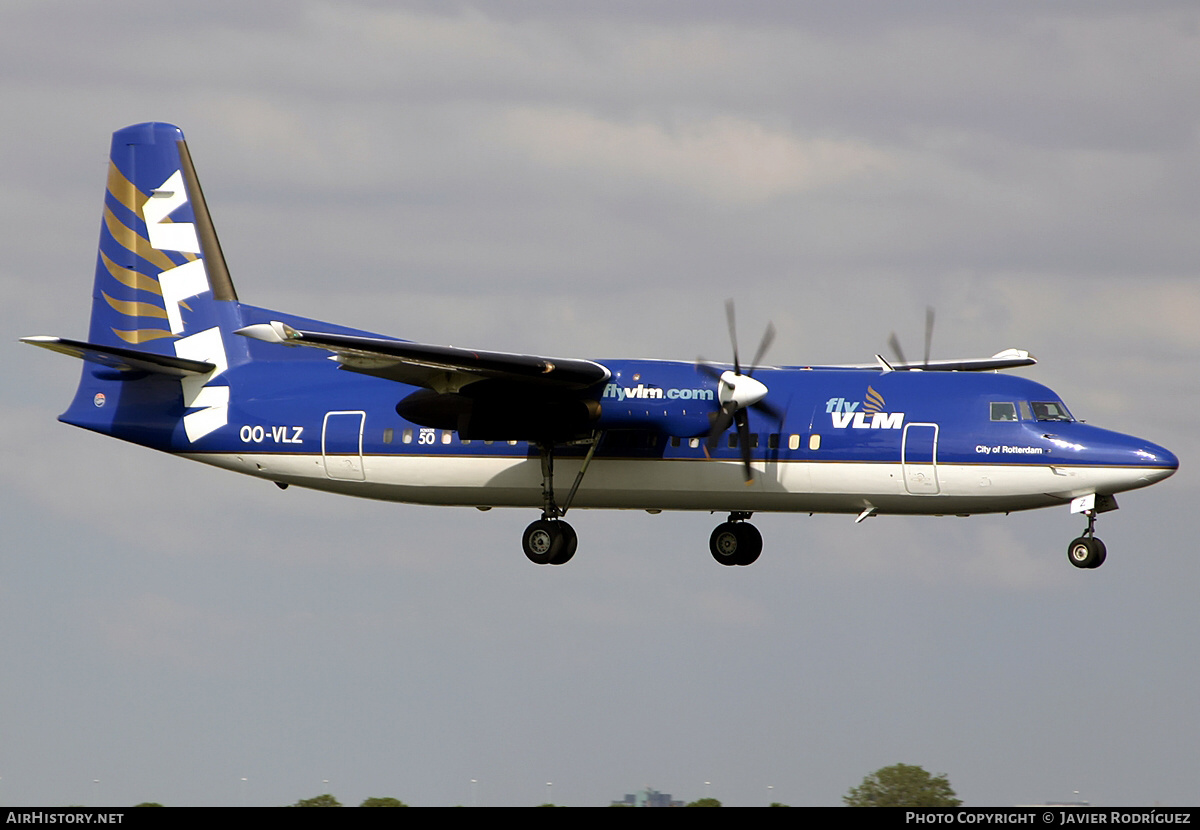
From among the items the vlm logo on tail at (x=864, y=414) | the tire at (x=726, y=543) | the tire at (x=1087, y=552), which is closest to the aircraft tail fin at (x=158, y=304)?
the tire at (x=726, y=543)

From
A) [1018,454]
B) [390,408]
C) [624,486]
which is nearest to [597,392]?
[624,486]

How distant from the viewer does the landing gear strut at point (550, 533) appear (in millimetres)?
26922

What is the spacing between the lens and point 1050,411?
976 inches

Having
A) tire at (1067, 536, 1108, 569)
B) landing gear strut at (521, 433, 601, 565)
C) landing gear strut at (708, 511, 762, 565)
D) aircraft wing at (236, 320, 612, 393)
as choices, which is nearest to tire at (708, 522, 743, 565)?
landing gear strut at (708, 511, 762, 565)

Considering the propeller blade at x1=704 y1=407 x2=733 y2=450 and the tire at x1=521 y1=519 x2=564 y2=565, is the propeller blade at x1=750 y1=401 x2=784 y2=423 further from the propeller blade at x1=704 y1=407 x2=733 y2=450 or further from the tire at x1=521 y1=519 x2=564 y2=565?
the tire at x1=521 y1=519 x2=564 y2=565

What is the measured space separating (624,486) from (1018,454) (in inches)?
243

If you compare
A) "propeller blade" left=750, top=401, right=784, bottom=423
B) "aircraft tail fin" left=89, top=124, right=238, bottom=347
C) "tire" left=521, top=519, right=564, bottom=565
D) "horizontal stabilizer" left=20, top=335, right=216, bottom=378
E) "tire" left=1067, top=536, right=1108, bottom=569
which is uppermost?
"aircraft tail fin" left=89, top=124, right=238, bottom=347

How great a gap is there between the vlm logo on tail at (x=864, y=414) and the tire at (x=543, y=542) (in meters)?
4.77

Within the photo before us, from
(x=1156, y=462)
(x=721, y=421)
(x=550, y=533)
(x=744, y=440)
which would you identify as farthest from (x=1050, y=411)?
(x=550, y=533)

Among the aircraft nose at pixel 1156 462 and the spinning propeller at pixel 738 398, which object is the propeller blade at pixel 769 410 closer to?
the spinning propeller at pixel 738 398

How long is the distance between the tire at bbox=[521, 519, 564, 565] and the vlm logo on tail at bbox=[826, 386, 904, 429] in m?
4.77

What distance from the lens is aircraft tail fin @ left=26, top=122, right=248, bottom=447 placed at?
96.9 ft
